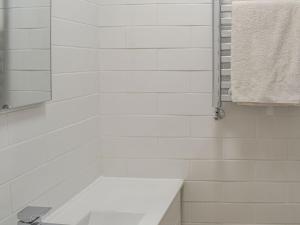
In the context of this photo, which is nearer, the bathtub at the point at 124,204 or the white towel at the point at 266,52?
the bathtub at the point at 124,204

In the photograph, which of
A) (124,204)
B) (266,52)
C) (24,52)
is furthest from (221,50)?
(24,52)

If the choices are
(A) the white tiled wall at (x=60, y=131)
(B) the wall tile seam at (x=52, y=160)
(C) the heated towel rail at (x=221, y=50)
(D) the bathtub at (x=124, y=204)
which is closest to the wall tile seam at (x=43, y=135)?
(A) the white tiled wall at (x=60, y=131)

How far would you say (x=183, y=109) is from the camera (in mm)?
2219

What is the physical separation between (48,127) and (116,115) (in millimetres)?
584

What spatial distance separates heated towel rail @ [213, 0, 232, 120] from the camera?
2.11 metres

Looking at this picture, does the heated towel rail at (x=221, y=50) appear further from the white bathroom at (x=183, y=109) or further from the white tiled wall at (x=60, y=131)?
the white tiled wall at (x=60, y=131)

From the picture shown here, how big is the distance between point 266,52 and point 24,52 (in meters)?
1.03

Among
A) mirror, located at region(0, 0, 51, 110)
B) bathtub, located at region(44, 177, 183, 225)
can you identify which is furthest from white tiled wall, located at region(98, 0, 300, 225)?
mirror, located at region(0, 0, 51, 110)

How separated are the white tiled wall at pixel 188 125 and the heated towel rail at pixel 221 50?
5 cm

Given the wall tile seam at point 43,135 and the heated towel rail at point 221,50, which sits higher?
the heated towel rail at point 221,50

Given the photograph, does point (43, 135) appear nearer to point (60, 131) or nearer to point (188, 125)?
point (60, 131)

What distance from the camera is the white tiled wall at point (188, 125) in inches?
86.0

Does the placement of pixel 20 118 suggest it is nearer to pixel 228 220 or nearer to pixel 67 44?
pixel 67 44

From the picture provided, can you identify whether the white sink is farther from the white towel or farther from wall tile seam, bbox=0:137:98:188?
the white towel
